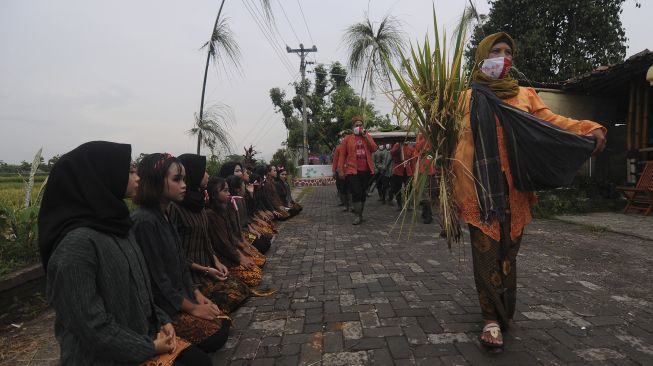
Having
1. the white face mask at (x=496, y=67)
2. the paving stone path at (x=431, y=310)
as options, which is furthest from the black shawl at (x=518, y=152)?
the paving stone path at (x=431, y=310)

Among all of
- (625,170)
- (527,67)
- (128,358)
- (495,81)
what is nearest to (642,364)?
(495,81)

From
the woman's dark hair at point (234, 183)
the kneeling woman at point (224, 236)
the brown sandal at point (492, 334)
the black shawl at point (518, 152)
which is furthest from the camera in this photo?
the woman's dark hair at point (234, 183)

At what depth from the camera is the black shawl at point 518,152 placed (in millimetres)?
2531

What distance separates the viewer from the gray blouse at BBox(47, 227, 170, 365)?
1593 mm

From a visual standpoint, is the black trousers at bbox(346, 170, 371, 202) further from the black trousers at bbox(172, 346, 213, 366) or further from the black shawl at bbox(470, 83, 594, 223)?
the black trousers at bbox(172, 346, 213, 366)

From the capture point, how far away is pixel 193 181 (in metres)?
3.40

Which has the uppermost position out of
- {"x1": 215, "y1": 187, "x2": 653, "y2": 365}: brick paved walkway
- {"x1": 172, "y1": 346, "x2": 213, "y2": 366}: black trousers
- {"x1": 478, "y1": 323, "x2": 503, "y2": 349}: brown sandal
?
{"x1": 172, "y1": 346, "x2": 213, "y2": 366}: black trousers

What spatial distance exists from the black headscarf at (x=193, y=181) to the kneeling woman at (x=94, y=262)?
137cm

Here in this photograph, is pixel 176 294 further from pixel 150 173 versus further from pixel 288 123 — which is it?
pixel 288 123

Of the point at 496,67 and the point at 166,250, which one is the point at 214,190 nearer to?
the point at 166,250

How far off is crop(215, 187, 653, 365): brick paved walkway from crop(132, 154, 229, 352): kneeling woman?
8.7 inches

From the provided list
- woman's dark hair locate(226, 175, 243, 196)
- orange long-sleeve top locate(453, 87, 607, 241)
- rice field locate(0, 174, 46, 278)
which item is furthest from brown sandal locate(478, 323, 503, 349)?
rice field locate(0, 174, 46, 278)

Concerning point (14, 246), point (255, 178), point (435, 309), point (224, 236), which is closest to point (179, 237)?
point (224, 236)

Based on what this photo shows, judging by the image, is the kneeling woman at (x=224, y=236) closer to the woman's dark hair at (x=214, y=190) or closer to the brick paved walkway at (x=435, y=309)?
the woman's dark hair at (x=214, y=190)
